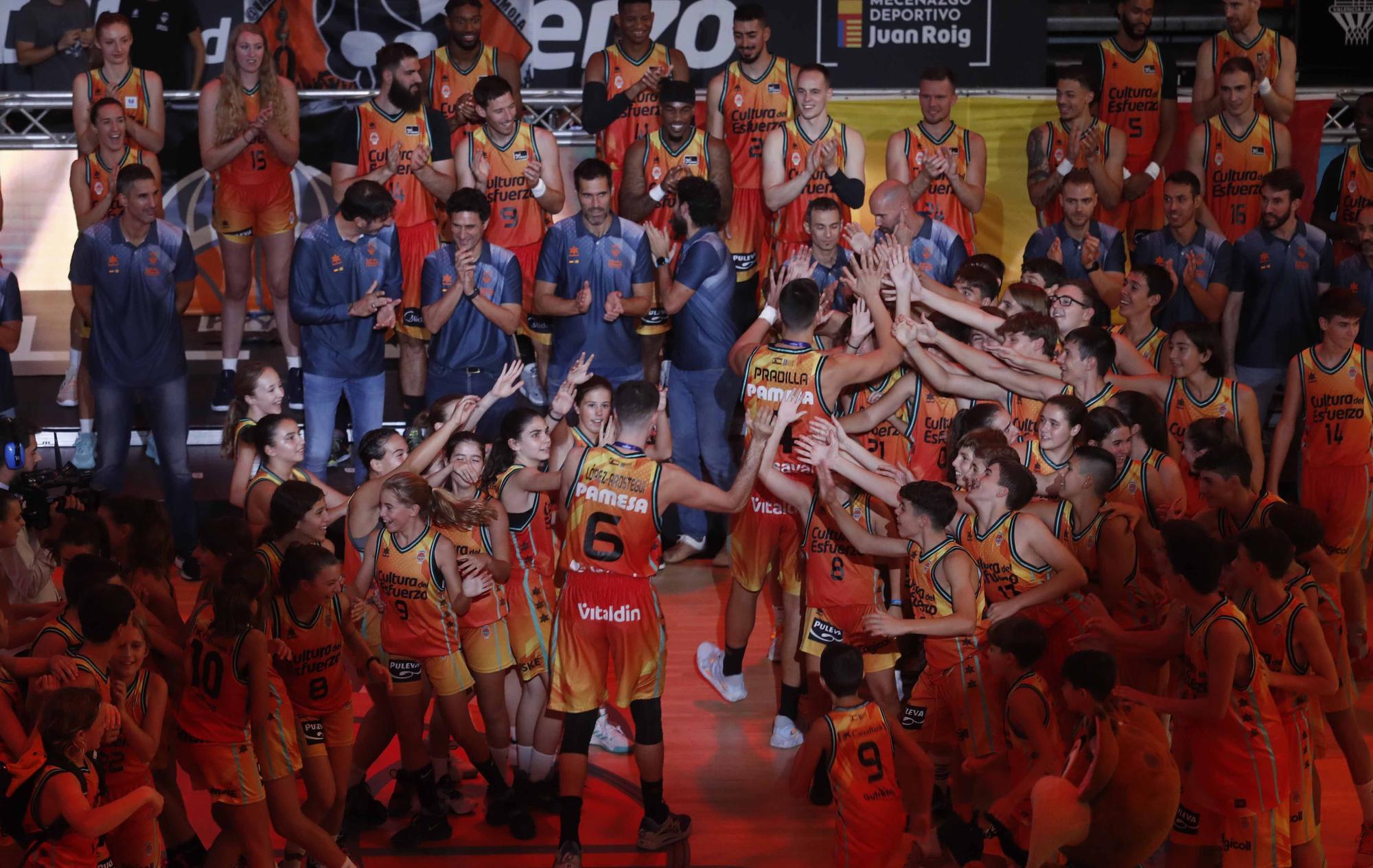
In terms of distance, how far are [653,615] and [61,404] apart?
22.2 feet

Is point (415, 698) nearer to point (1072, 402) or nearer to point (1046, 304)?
point (1072, 402)

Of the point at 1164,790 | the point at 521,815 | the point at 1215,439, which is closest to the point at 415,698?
the point at 521,815

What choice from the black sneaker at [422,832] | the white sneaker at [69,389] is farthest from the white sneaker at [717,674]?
the white sneaker at [69,389]

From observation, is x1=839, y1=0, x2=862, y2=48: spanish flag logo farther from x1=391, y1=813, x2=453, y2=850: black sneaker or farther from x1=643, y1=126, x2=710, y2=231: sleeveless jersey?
x1=391, y1=813, x2=453, y2=850: black sneaker

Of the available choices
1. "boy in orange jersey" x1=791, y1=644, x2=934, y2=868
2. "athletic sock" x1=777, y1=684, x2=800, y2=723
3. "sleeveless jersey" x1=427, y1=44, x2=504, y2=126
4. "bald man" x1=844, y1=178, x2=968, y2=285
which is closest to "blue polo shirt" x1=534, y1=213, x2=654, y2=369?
"bald man" x1=844, y1=178, x2=968, y2=285

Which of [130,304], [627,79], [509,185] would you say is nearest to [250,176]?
[130,304]

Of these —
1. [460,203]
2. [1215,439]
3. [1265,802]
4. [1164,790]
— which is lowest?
[1265,802]

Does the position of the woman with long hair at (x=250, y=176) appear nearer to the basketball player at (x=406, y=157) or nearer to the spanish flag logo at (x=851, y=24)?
the basketball player at (x=406, y=157)

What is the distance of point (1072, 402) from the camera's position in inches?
282

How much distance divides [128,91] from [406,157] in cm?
232

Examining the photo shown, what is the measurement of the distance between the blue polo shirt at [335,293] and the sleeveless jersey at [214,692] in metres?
4.08

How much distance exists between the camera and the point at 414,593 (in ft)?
22.2

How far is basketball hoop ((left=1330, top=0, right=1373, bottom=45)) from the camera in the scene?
12.7 meters

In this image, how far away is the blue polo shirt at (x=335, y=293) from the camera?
389 inches
